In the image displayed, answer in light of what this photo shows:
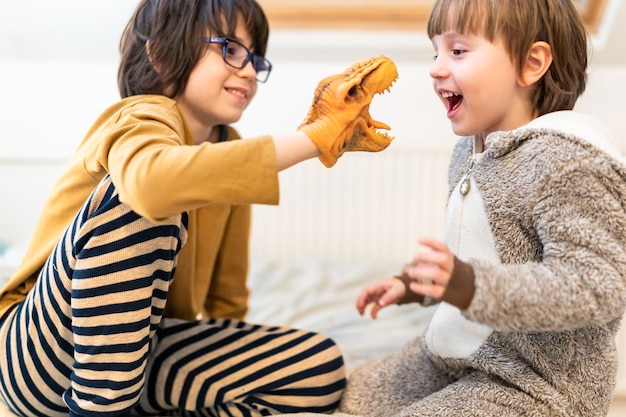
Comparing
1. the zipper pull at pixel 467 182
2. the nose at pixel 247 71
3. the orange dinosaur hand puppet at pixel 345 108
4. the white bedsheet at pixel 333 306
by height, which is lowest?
the white bedsheet at pixel 333 306

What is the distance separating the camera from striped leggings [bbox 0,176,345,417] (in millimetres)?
910

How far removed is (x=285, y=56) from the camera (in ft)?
6.81

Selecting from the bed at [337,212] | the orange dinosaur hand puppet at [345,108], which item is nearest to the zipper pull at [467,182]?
the orange dinosaur hand puppet at [345,108]

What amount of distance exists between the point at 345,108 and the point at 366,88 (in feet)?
0.15

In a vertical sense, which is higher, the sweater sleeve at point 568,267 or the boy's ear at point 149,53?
the boy's ear at point 149,53

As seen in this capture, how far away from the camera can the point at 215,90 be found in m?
1.12

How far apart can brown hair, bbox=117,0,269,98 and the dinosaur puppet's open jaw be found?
0.31m

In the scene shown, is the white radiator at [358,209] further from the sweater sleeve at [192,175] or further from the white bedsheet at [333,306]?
the sweater sleeve at [192,175]

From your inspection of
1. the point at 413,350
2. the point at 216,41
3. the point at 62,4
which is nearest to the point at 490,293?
the point at 413,350

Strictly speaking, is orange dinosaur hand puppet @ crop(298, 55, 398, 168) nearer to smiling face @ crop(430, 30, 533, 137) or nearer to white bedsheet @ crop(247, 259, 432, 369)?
smiling face @ crop(430, 30, 533, 137)

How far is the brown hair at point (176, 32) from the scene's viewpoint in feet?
3.63

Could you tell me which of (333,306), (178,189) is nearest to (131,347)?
(178,189)

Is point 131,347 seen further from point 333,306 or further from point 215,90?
point 333,306

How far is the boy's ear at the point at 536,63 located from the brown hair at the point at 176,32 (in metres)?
0.45
